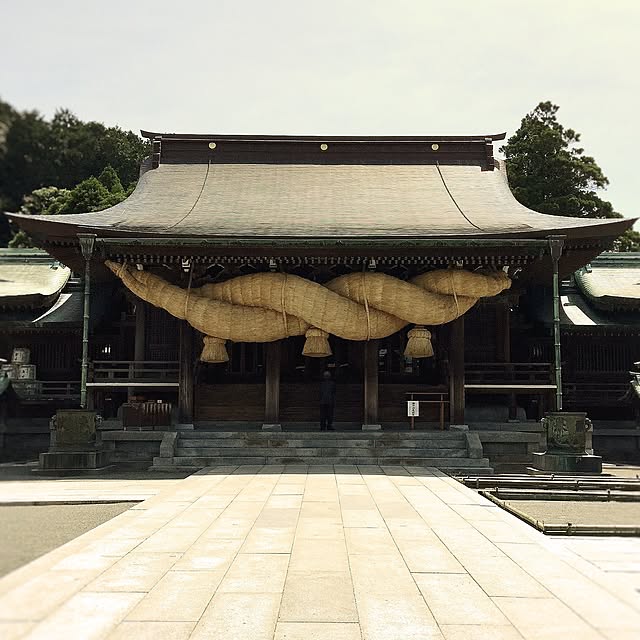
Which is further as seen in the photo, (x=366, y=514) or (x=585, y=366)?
(x=585, y=366)

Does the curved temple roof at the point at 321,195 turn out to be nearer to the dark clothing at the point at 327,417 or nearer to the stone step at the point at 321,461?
the dark clothing at the point at 327,417

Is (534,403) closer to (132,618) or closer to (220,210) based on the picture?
(220,210)

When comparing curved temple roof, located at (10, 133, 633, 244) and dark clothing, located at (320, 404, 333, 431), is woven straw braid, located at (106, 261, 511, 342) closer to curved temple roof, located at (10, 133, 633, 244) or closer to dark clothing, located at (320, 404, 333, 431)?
curved temple roof, located at (10, 133, 633, 244)

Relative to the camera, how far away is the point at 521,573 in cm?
573

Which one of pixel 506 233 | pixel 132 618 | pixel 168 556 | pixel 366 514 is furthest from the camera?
pixel 506 233

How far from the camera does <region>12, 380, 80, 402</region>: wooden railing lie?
62.2 feet

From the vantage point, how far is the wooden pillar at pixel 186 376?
1561cm

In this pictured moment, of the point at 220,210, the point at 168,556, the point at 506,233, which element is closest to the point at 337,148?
the point at 220,210

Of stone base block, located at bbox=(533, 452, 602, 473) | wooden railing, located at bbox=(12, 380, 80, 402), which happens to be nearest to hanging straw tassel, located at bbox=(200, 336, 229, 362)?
wooden railing, located at bbox=(12, 380, 80, 402)

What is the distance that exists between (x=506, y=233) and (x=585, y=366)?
688 cm

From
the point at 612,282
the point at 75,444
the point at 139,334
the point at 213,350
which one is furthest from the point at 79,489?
the point at 612,282

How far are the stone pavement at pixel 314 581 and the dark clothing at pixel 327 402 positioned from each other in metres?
7.05

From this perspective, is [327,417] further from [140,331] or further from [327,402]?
[140,331]

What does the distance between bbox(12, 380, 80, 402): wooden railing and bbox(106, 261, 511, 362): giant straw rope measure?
17.4 ft
